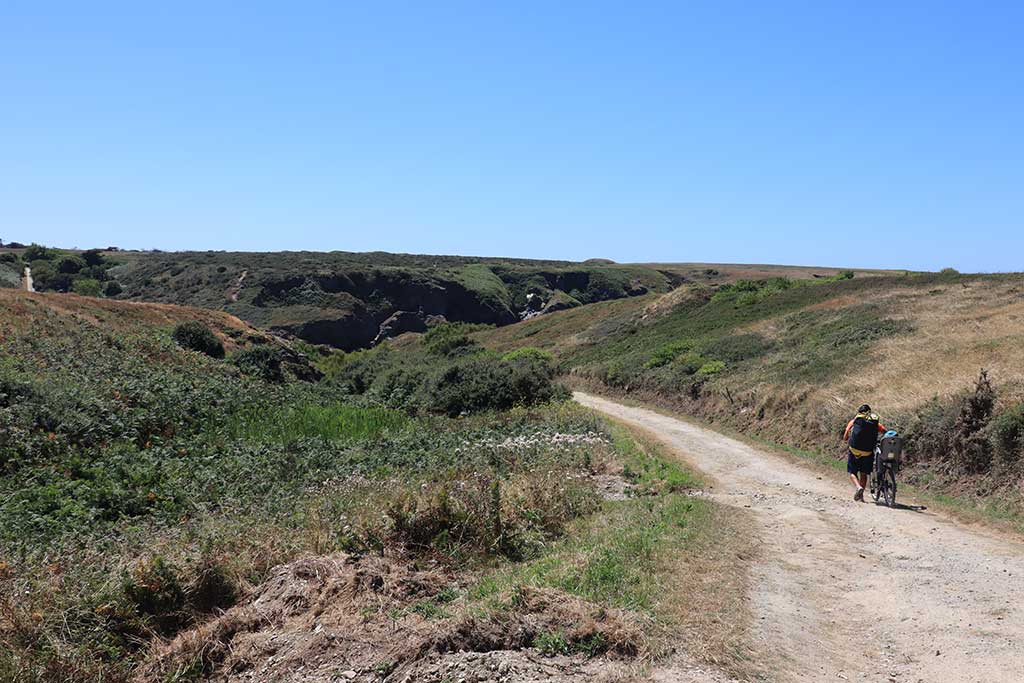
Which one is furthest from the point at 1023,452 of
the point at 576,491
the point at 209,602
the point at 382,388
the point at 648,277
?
the point at 648,277

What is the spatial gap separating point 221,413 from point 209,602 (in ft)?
44.5

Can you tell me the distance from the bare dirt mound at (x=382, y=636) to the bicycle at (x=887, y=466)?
8014 millimetres

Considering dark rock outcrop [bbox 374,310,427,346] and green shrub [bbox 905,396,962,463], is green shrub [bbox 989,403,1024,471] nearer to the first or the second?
green shrub [bbox 905,396,962,463]

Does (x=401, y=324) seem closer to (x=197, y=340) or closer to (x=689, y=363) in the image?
(x=197, y=340)

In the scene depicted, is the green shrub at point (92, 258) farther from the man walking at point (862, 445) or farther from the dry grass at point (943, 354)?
the man walking at point (862, 445)

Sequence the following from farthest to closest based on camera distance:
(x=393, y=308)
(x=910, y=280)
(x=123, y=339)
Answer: (x=393, y=308) < (x=910, y=280) < (x=123, y=339)

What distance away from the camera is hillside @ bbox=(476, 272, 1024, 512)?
14351 mm

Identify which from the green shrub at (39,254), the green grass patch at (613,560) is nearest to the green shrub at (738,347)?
the green grass patch at (613,560)

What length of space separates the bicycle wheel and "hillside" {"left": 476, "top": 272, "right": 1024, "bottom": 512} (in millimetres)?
1526

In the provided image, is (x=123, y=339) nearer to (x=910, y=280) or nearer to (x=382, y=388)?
(x=382, y=388)

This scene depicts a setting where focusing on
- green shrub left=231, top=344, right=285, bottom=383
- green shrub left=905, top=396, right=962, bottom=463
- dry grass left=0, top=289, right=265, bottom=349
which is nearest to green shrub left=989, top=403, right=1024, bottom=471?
green shrub left=905, top=396, right=962, bottom=463

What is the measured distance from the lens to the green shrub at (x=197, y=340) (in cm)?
3606

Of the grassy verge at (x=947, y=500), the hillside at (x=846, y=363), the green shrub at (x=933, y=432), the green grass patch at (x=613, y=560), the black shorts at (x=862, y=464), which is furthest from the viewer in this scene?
the green shrub at (x=933, y=432)

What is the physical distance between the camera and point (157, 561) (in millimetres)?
7125
